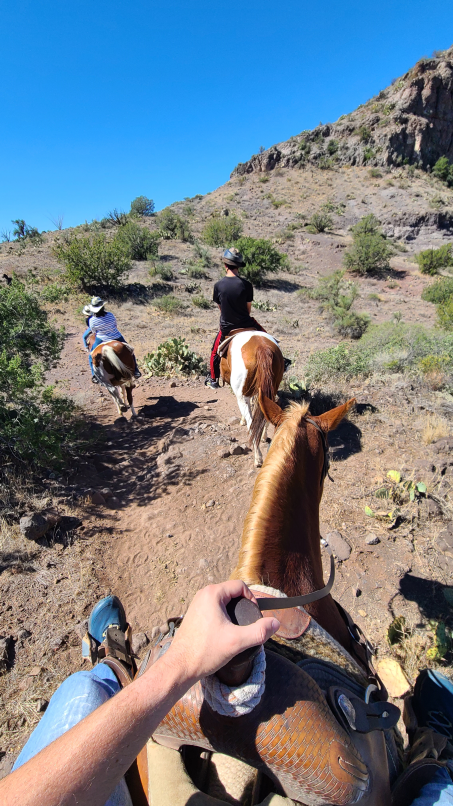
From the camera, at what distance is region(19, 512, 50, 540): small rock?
3180mm

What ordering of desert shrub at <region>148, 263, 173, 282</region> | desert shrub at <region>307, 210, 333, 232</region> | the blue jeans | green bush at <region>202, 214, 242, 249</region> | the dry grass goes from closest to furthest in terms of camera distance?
1. the blue jeans
2. the dry grass
3. desert shrub at <region>148, 263, 173, 282</region>
4. green bush at <region>202, 214, 242, 249</region>
5. desert shrub at <region>307, 210, 333, 232</region>

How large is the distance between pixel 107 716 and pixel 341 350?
22.7ft

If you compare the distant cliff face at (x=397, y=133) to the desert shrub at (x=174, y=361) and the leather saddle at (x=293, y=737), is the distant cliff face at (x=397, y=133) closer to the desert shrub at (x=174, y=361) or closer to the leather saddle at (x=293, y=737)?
the desert shrub at (x=174, y=361)

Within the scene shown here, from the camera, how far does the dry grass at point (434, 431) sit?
14.7 feet

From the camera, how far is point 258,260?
16.2 m

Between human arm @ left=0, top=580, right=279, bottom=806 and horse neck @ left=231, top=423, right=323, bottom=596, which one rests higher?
human arm @ left=0, top=580, right=279, bottom=806

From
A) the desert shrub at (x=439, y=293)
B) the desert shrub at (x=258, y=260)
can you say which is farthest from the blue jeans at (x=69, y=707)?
the desert shrub at (x=439, y=293)

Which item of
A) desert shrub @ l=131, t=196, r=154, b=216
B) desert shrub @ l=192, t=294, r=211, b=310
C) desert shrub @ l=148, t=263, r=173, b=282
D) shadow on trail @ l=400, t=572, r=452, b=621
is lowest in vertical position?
shadow on trail @ l=400, t=572, r=452, b=621

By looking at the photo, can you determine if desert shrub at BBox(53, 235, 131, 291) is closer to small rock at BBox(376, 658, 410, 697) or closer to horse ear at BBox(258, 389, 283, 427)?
horse ear at BBox(258, 389, 283, 427)

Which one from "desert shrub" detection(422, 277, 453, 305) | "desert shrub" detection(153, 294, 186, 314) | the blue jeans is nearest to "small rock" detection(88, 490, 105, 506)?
the blue jeans

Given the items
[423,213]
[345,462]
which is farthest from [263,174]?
[345,462]

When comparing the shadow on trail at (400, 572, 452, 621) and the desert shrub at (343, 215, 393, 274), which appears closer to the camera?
the shadow on trail at (400, 572, 452, 621)

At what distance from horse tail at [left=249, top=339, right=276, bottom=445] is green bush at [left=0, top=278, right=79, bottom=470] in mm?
2441

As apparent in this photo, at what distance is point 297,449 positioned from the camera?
1.83 m
